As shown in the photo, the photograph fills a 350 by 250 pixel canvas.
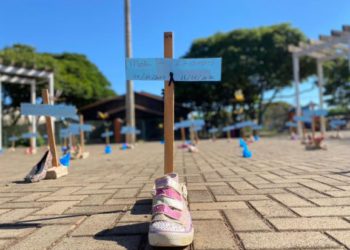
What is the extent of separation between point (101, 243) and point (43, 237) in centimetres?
50

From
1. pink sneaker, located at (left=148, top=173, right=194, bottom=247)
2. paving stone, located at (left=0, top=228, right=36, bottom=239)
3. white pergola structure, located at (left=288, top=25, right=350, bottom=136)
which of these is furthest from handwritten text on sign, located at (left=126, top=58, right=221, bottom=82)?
white pergola structure, located at (left=288, top=25, right=350, bottom=136)

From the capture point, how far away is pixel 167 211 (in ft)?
8.32

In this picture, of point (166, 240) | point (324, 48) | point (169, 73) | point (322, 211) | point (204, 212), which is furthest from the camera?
point (324, 48)

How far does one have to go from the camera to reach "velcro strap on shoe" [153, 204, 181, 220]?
8.20 feet

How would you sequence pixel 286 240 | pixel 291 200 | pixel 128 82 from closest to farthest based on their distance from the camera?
pixel 286 240 < pixel 291 200 < pixel 128 82

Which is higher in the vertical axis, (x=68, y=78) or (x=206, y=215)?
(x=68, y=78)

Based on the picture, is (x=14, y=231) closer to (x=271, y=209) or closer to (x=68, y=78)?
(x=271, y=209)

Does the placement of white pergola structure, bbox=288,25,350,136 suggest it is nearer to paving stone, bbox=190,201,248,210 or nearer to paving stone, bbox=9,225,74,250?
paving stone, bbox=190,201,248,210

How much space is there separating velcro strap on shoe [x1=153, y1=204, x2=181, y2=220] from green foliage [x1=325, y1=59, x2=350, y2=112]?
32380 mm

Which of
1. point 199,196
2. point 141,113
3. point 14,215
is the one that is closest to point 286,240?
point 199,196

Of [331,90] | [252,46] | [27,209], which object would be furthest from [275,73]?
[27,209]

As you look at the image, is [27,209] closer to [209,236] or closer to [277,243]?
[209,236]

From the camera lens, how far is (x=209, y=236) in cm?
253

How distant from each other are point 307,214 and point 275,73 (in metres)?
27.2
